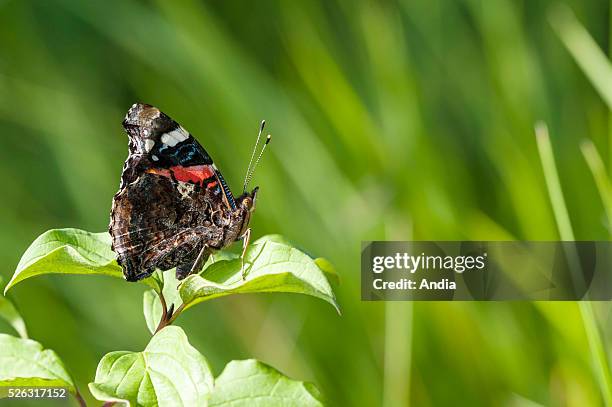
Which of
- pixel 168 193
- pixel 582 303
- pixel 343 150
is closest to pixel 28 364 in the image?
pixel 168 193

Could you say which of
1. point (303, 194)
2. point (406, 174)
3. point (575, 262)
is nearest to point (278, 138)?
point (303, 194)

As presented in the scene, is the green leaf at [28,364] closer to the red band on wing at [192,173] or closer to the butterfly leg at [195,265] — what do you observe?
the butterfly leg at [195,265]

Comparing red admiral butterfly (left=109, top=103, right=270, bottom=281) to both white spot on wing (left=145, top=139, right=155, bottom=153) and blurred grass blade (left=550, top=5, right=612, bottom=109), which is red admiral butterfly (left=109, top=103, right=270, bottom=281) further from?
blurred grass blade (left=550, top=5, right=612, bottom=109)

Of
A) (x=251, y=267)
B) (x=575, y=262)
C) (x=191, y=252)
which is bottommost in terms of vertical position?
(x=251, y=267)

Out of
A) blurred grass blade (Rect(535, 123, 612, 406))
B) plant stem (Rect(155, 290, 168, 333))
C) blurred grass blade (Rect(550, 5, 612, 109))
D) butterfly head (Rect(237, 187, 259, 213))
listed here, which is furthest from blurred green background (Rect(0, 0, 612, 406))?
plant stem (Rect(155, 290, 168, 333))

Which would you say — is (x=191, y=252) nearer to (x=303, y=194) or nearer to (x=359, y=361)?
(x=359, y=361)

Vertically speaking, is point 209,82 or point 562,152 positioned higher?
point 209,82

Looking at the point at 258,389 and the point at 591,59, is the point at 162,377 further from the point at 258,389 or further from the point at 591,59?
the point at 591,59
